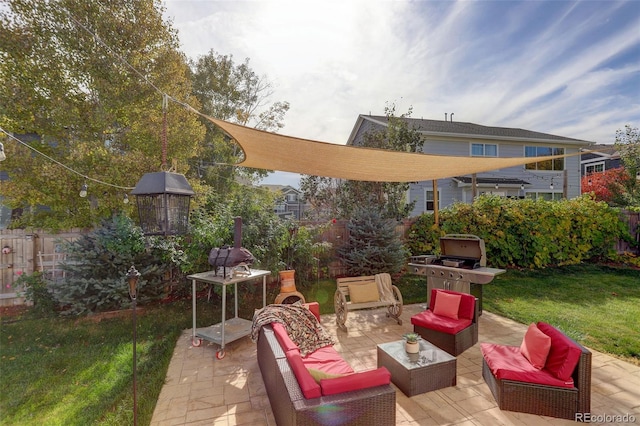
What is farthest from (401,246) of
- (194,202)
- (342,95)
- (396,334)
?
(194,202)

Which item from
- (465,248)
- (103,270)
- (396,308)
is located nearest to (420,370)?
(396,308)

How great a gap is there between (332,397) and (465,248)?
14.6ft

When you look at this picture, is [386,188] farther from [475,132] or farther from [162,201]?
[162,201]

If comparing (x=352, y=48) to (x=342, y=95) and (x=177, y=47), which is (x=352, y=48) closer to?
(x=342, y=95)

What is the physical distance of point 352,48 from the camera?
5195mm

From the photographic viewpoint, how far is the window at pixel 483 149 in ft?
45.6

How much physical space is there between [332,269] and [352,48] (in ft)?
17.2

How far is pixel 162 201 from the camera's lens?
2832 millimetres

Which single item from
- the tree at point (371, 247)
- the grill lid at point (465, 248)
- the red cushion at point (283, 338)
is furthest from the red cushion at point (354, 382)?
the tree at point (371, 247)

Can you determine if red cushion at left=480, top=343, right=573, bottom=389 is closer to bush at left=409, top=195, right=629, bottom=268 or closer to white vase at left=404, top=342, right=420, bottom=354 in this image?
white vase at left=404, top=342, right=420, bottom=354

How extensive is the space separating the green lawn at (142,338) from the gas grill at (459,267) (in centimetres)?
91

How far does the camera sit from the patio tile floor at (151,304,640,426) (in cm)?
286

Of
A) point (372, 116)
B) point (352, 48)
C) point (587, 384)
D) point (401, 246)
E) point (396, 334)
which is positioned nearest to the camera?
point (587, 384)

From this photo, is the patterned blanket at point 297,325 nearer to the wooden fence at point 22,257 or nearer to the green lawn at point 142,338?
the green lawn at point 142,338
